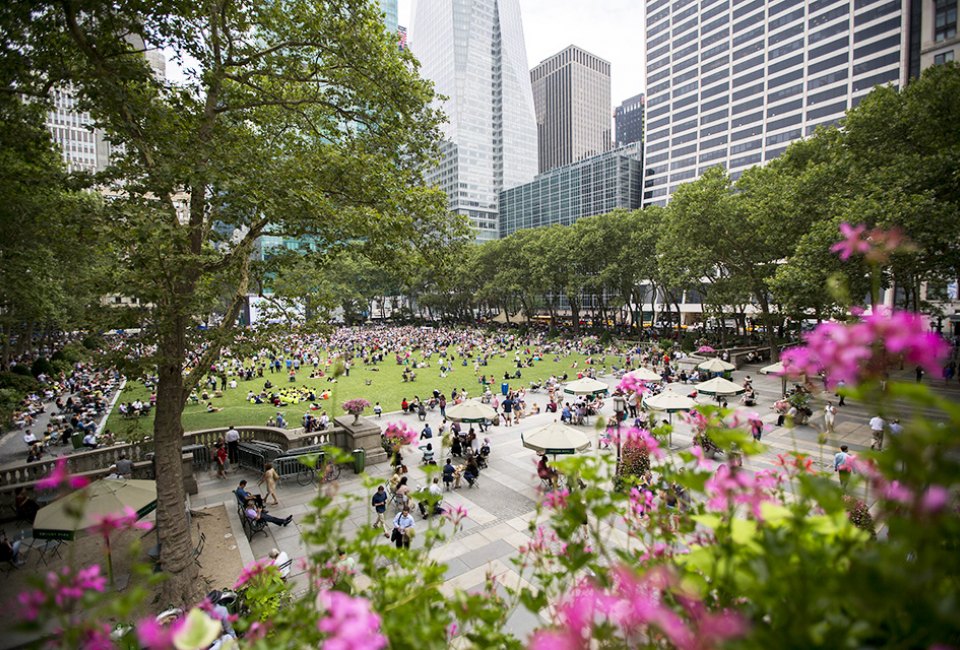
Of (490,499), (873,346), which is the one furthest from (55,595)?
(490,499)

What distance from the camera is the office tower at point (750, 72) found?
6581cm

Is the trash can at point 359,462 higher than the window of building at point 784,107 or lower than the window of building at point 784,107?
lower

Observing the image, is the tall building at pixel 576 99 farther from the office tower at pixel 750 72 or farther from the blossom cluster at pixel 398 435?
the blossom cluster at pixel 398 435

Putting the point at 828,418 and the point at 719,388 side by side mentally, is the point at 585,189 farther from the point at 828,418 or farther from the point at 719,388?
the point at 828,418

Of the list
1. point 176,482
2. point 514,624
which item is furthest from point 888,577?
point 176,482

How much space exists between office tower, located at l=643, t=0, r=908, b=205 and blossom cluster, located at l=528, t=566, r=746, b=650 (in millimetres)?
85866

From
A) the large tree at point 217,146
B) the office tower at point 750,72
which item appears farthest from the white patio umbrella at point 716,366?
the office tower at point 750,72

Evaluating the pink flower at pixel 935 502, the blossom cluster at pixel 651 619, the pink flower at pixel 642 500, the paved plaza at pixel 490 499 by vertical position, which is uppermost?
the pink flower at pixel 935 502

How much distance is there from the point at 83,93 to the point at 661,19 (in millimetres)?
113963

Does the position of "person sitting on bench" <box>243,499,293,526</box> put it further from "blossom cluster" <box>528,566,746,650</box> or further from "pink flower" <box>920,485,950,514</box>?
"pink flower" <box>920,485,950,514</box>

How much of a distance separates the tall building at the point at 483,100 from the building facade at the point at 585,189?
16.0 metres

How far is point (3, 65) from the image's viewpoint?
6.61m

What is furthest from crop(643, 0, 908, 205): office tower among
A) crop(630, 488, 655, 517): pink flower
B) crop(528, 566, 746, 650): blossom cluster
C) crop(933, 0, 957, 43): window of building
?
crop(528, 566, 746, 650): blossom cluster

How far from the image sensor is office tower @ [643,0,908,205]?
216 ft
